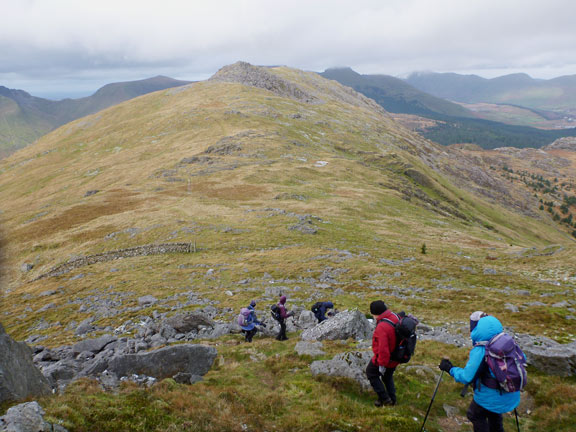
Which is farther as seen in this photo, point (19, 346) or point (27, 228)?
point (27, 228)

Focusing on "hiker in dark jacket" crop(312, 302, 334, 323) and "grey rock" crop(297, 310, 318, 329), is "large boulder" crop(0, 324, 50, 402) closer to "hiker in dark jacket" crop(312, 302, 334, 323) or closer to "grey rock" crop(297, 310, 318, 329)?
"hiker in dark jacket" crop(312, 302, 334, 323)

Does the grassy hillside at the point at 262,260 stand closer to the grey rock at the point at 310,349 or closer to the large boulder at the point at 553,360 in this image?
the grey rock at the point at 310,349

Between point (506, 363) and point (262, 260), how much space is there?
31.3 m

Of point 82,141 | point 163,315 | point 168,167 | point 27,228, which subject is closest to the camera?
point 163,315

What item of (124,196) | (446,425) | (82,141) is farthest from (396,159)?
(82,141)

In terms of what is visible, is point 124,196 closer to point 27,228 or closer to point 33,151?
point 27,228

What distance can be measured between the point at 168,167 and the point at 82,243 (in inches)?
2213

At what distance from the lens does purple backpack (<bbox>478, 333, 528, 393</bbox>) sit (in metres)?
7.30

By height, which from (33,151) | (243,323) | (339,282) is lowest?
(339,282)

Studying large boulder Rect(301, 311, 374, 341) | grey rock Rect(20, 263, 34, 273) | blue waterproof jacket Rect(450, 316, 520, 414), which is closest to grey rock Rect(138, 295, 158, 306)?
large boulder Rect(301, 311, 374, 341)

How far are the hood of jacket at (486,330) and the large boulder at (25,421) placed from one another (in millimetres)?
9966

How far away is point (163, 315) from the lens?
83.4 ft

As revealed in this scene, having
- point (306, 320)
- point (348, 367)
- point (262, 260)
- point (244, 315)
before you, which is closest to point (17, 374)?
point (244, 315)

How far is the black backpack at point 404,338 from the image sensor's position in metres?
9.51
